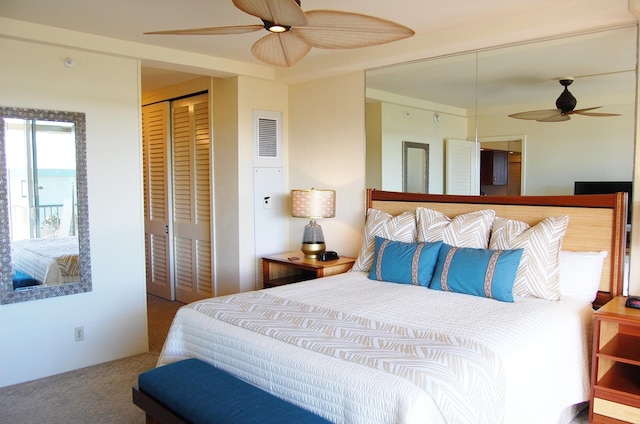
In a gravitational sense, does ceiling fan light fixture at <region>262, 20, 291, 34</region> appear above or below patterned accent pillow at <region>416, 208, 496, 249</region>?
above

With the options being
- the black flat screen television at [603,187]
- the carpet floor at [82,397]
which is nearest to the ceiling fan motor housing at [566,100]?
the black flat screen television at [603,187]

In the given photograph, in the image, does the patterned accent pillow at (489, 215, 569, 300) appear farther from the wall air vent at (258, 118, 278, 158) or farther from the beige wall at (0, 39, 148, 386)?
the beige wall at (0, 39, 148, 386)

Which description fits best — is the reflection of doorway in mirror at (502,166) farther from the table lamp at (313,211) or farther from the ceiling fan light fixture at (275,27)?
the ceiling fan light fixture at (275,27)

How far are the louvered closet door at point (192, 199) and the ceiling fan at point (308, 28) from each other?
8.09 feet

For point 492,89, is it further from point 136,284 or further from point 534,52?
point 136,284

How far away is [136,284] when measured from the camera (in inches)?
155

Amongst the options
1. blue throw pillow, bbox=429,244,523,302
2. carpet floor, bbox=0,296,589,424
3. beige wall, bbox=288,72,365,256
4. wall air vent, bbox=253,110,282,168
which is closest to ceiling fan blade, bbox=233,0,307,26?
blue throw pillow, bbox=429,244,523,302

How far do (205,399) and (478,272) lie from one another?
1706 mm

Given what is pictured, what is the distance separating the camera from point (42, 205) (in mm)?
3422

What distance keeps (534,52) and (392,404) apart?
102 inches

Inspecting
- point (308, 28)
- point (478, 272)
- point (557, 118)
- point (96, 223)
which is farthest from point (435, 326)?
point (96, 223)

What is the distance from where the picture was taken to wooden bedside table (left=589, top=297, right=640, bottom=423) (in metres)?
2.46

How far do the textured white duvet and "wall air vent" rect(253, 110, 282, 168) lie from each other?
1856 millimetres

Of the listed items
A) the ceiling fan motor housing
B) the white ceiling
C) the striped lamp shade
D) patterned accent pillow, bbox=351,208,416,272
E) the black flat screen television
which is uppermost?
the white ceiling
